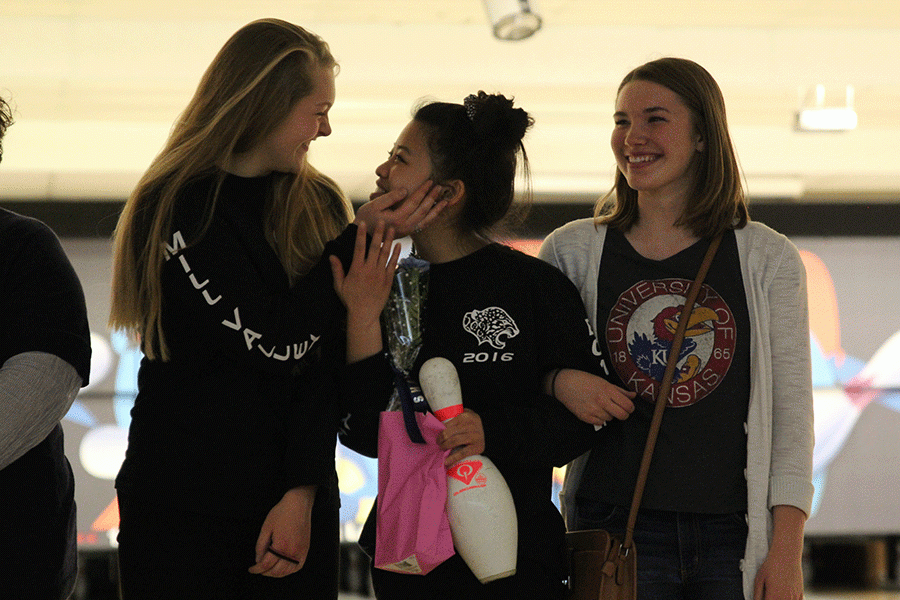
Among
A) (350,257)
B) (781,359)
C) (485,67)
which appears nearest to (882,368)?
(485,67)

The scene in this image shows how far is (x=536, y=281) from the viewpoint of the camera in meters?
1.71

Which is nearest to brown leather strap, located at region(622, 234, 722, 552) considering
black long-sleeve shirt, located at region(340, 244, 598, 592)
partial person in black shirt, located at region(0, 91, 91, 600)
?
A: black long-sleeve shirt, located at region(340, 244, 598, 592)

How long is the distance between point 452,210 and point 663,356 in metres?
0.48

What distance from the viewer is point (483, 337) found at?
1638mm

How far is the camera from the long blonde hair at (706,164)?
71.1 inches

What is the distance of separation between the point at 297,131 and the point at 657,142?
27.4 inches

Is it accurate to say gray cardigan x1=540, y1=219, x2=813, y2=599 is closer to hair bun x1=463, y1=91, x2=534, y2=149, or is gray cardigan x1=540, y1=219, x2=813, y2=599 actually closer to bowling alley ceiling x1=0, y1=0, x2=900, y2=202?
hair bun x1=463, y1=91, x2=534, y2=149

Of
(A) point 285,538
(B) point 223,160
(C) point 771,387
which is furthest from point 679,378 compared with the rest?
(B) point 223,160

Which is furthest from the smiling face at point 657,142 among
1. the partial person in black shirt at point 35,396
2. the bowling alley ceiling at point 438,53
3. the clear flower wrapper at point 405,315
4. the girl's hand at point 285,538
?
the bowling alley ceiling at point 438,53

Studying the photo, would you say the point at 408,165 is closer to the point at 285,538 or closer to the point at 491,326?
the point at 491,326

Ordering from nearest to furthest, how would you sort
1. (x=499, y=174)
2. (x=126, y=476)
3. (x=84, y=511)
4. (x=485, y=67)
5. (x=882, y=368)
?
(x=126, y=476) < (x=499, y=174) < (x=485, y=67) < (x=84, y=511) < (x=882, y=368)

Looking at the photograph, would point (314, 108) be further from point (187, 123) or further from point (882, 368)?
point (882, 368)

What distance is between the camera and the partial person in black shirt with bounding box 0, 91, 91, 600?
1.31 meters

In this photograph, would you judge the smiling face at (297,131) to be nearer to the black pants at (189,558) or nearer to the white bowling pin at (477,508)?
the white bowling pin at (477,508)
